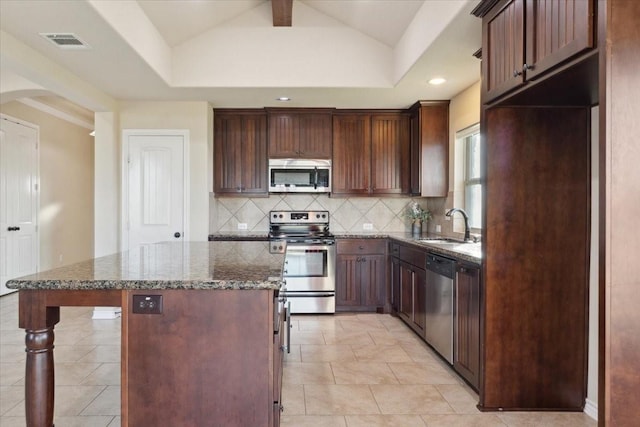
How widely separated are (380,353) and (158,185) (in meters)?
3.00

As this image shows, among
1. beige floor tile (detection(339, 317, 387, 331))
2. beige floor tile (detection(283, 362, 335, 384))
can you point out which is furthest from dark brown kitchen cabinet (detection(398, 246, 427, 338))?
beige floor tile (detection(283, 362, 335, 384))

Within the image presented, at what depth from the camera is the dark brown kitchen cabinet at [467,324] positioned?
8.51 ft

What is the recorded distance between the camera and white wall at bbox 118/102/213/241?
461 centimetres

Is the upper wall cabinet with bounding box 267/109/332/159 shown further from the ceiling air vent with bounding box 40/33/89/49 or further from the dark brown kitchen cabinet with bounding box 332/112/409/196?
the ceiling air vent with bounding box 40/33/89/49

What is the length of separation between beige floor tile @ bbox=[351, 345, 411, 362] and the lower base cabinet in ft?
5.85

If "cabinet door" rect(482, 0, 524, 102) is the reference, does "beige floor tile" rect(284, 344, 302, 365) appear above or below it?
below

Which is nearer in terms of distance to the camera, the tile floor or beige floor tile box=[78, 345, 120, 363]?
the tile floor

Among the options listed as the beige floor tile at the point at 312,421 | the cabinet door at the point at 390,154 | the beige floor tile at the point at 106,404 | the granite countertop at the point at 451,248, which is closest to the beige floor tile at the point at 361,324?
the granite countertop at the point at 451,248

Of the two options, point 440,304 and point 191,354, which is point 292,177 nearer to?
point 440,304

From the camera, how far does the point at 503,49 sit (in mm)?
2217

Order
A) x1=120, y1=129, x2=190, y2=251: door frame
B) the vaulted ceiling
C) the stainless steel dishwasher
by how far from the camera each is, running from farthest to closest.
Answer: x1=120, y1=129, x2=190, y2=251: door frame
the vaulted ceiling
the stainless steel dishwasher

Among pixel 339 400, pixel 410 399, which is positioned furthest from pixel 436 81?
pixel 339 400

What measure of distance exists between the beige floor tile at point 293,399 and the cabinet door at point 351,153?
8.72ft

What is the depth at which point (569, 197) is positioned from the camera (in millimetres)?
2438
